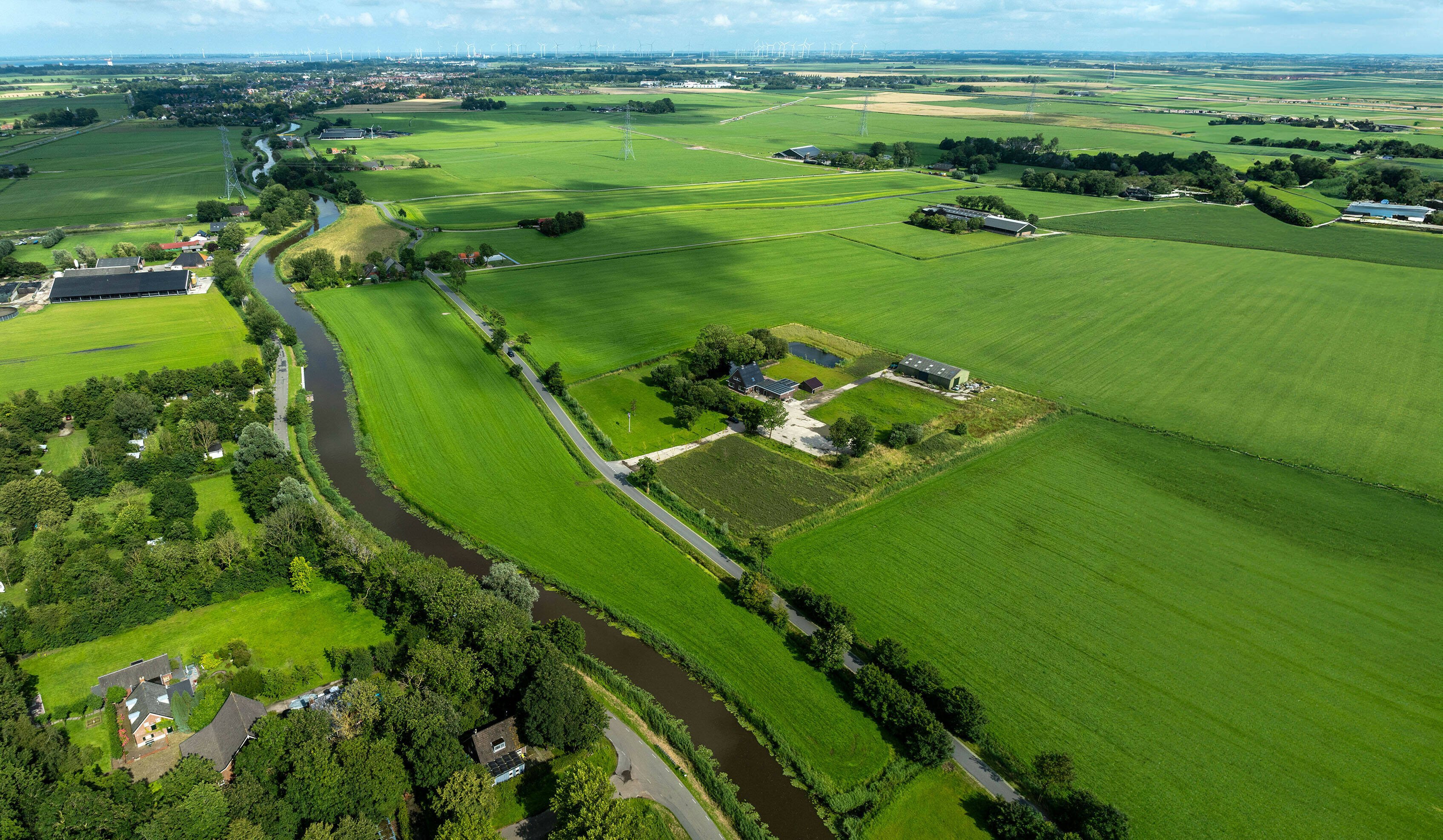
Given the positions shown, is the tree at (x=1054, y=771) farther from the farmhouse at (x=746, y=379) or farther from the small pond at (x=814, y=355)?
the small pond at (x=814, y=355)

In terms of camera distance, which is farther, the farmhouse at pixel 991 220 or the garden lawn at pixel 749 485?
the farmhouse at pixel 991 220

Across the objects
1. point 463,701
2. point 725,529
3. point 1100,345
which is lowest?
point 463,701

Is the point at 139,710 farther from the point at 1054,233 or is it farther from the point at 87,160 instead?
the point at 87,160

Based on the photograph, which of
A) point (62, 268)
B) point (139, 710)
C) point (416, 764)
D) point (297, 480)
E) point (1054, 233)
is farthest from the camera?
point (1054, 233)

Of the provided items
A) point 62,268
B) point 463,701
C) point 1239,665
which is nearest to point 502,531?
point 463,701

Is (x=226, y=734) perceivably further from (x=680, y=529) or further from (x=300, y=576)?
(x=680, y=529)

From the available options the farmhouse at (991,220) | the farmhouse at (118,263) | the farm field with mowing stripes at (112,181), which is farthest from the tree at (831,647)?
the farm field with mowing stripes at (112,181)

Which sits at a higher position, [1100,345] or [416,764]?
[1100,345]
